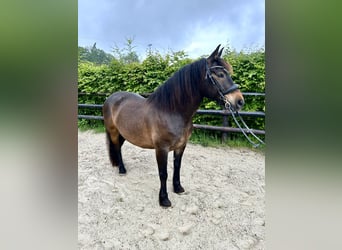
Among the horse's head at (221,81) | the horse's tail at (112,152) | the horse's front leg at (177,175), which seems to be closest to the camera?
the horse's head at (221,81)

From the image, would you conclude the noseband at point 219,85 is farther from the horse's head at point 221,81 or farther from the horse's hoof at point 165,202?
the horse's hoof at point 165,202

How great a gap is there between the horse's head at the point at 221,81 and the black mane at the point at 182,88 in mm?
40

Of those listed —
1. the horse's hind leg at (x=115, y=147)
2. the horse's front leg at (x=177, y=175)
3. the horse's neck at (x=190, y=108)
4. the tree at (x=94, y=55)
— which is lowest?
the horse's front leg at (x=177, y=175)

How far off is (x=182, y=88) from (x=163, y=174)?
449 mm

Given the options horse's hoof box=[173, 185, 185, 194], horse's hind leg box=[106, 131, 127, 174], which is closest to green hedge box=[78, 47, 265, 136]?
horse's hind leg box=[106, 131, 127, 174]

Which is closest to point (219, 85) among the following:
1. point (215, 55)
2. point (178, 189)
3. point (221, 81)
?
point (221, 81)

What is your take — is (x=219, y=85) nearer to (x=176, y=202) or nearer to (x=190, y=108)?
(x=190, y=108)

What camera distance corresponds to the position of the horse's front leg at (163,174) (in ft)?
3.88

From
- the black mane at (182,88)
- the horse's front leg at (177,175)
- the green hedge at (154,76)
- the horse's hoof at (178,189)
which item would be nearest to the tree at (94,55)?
the green hedge at (154,76)

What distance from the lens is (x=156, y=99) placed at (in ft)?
4.00

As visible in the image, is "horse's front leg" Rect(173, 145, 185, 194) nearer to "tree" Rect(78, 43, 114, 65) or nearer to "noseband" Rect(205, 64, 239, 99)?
"noseband" Rect(205, 64, 239, 99)

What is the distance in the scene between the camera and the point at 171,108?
1161 mm
